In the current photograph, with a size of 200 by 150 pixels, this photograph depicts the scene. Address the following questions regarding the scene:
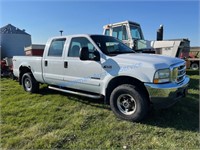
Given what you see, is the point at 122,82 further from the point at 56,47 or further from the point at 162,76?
the point at 56,47

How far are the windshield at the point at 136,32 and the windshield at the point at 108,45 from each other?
4.88 metres

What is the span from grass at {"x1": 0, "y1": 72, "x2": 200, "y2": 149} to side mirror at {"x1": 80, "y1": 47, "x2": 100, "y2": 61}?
1.33 m

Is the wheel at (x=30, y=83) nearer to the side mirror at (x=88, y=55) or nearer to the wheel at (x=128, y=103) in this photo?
the side mirror at (x=88, y=55)

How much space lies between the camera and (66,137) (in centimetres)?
374

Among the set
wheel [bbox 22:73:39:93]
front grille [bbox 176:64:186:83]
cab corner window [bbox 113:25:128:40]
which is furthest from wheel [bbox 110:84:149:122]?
cab corner window [bbox 113:25:128:40]

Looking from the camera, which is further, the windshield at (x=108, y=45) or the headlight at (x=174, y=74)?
the windshield at (x=108, y=45)

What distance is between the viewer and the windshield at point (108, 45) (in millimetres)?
5128

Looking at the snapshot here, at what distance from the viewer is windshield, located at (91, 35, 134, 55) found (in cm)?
513

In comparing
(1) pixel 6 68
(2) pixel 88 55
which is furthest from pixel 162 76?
(1) pixel 6 68

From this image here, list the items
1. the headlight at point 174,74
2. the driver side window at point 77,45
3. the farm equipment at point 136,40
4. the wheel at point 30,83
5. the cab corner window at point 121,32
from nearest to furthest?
the headlight at point 174,74 < the driver side window at point 77,45 < the wheel at point 30,83 < the farm equipment at point 136,40 < the cab corner window at point 121,32

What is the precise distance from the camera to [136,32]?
10719 millimetres

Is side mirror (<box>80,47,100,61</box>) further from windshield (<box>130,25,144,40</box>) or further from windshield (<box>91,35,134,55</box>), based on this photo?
windshield (<box>130,25,144,40</box>)

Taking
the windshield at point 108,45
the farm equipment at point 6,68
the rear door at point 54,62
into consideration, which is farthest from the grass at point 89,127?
the farm equipment at point 6,68

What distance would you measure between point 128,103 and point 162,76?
972mm
